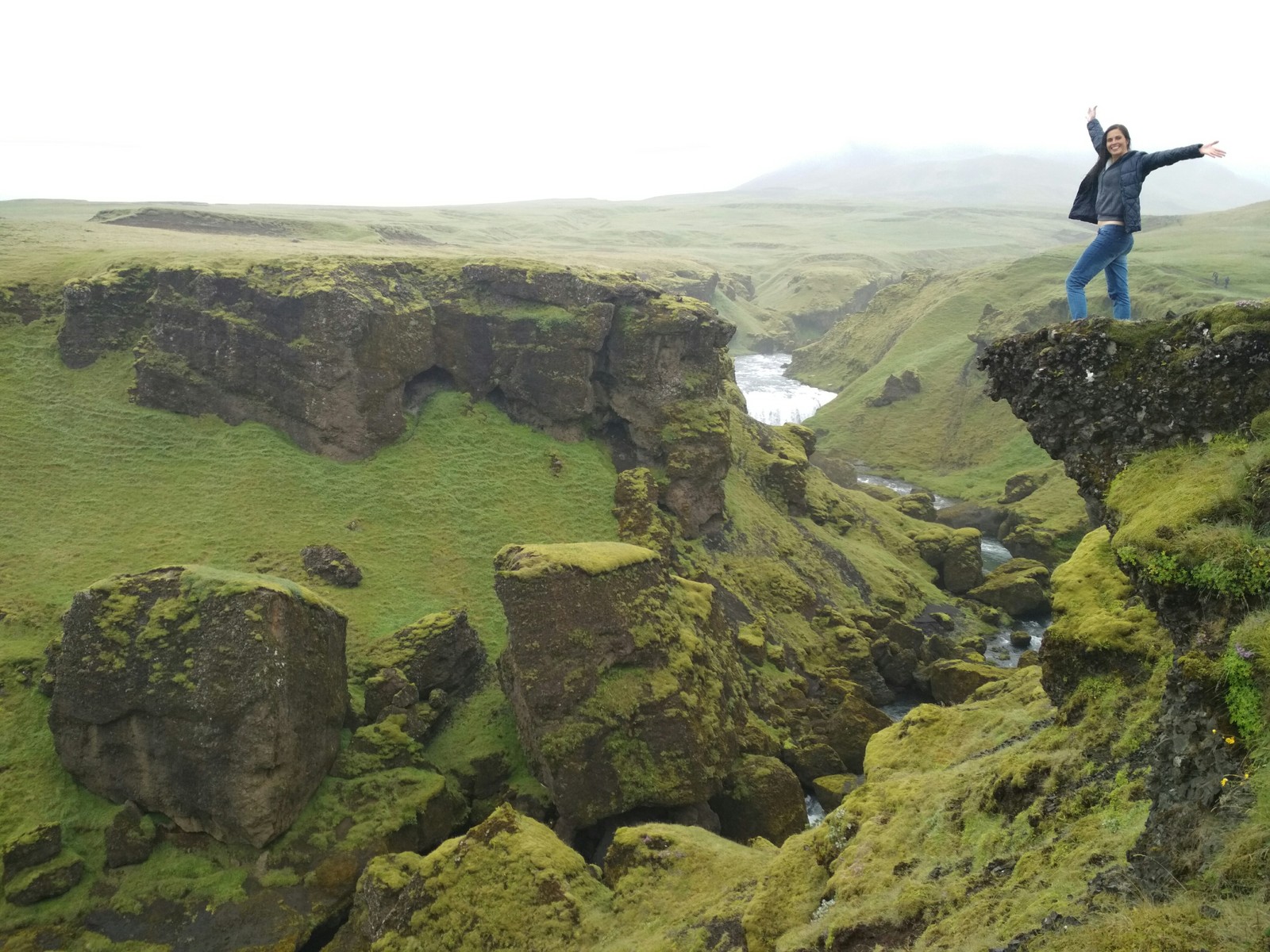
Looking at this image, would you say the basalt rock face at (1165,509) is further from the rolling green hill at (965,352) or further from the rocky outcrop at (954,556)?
the rolling green hill at (965,352)

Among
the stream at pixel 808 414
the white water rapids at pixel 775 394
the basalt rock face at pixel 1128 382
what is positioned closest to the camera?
the basalt rock face at pixel 1128 382

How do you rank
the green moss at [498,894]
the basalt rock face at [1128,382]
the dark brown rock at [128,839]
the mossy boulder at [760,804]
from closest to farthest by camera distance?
1. the basalt rock face at [1128,382]
2. the green moss at [498,894]
3. the dark brown rock at [128,839]
4. the mossy boulder at [760,804]

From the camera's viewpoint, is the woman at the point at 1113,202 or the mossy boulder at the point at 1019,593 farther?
the mossy boulder at the point at 1019,593

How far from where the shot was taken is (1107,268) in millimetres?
13344

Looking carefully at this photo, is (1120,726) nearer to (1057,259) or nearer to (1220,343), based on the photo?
(1220,343)

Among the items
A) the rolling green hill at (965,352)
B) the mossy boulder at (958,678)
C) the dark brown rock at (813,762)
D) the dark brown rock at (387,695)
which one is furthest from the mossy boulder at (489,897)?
the rolling green hill at (965,352)

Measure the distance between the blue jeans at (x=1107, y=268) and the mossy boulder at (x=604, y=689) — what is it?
48.0ft

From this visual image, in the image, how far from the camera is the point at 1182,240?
344 feet

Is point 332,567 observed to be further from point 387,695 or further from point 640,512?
point 640,512

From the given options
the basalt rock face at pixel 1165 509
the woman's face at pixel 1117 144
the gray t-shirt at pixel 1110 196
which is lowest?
the basalt rock face at pixel 1165 509

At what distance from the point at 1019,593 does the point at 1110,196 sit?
31700mm

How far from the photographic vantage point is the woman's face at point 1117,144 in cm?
1214

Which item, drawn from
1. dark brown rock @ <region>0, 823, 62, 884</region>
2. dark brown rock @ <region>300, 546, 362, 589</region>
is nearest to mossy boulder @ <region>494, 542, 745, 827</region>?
dark brown rock @ <region>300, 546, 362, 589</region>

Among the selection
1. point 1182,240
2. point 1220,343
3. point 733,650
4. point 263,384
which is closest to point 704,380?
point 733,650
